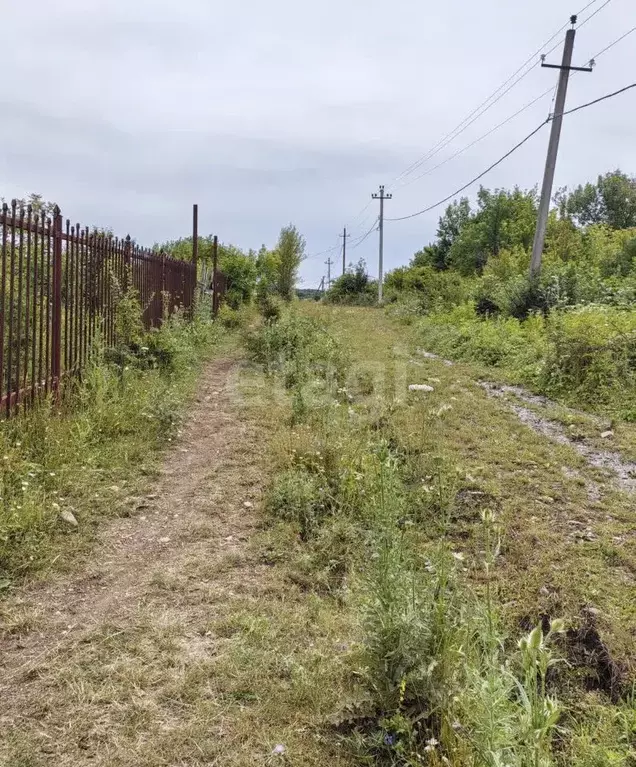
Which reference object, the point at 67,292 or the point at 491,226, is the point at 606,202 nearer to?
the point at 491,226

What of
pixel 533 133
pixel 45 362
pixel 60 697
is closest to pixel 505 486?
pixel 60 697

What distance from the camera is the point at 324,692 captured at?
2227 millimetres

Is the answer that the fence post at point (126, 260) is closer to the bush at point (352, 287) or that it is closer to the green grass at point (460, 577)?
the green grass at point (460, 577)

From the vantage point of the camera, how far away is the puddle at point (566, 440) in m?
4.77

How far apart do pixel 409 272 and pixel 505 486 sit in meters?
36.2

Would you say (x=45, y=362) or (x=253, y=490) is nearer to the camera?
(x=253, y=490)

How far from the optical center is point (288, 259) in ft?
90.2

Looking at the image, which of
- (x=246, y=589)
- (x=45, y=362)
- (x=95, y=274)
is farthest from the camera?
(x=95, y=274)

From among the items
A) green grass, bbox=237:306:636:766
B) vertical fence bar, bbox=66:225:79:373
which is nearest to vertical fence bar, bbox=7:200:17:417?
vertical fence bar, bbox=66:225:79:373

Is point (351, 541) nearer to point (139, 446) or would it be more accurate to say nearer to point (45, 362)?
point (139, 446)

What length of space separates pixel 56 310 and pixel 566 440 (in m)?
5.32

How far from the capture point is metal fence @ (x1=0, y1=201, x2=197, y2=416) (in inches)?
176

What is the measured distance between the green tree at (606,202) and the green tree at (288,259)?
79.4ft

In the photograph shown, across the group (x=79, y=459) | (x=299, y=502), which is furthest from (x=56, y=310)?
(x=299, y=502)
